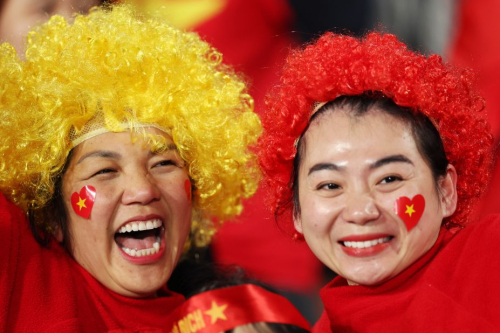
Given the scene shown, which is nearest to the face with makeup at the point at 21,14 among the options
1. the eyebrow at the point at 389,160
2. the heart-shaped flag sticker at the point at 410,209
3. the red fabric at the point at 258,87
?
the red fabric at the point at 258,87

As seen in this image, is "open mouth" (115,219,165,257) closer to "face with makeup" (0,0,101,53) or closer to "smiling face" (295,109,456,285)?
"smiling face" (295,109,456,285)

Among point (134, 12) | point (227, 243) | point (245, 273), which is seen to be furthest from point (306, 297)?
point (134, 12)

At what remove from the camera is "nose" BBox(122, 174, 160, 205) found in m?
2.56

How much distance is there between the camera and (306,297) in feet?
14.8

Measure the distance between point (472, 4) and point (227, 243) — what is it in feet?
7.58

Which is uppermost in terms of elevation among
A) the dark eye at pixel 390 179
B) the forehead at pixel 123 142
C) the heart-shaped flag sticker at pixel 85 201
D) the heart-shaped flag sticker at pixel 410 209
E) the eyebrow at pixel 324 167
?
the forehead at pixel 123 142

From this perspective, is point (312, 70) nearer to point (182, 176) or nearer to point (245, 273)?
point (182, 176)

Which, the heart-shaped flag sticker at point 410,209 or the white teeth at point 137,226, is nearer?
the heart-shaped flag sticker at point 410,209

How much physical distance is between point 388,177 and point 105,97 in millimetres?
1143

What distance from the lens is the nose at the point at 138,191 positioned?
8.41ft

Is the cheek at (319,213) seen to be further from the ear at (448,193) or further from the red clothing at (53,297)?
the red clothing at (53,297)

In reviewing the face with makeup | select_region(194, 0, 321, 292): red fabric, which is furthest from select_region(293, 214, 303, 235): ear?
select_region(194, 0, 321, 292): red fabric

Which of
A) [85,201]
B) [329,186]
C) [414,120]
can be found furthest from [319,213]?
[85,201]

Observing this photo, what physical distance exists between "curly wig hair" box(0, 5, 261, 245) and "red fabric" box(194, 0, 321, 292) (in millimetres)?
1603
